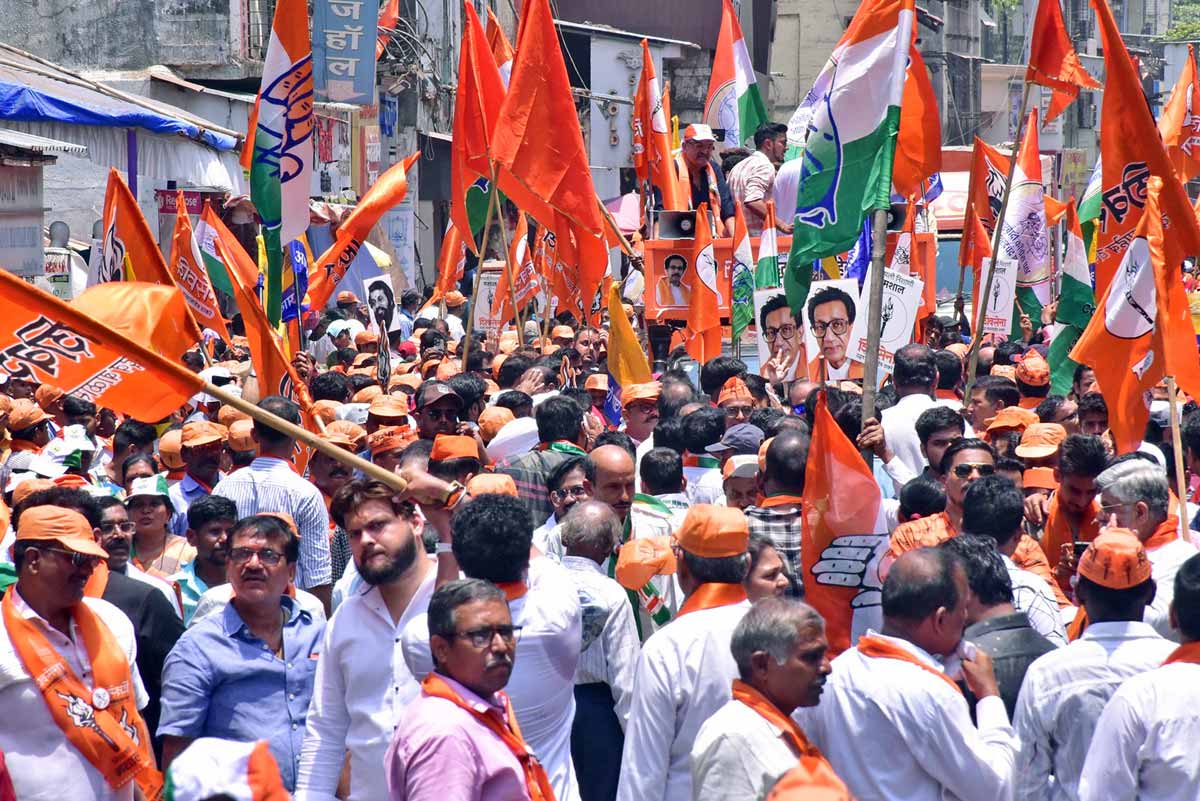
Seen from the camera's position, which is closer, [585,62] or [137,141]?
[137,141]

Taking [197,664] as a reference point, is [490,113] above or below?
above

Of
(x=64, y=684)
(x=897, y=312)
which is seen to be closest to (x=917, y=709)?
(x=64, y=684)

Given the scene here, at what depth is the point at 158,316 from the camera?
6641 mm

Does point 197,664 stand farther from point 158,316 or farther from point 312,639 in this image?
point 158,316

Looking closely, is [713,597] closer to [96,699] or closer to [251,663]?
[251,663]

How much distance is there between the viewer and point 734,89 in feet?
53.5

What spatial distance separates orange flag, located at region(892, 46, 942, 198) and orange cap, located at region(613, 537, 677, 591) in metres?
6.74

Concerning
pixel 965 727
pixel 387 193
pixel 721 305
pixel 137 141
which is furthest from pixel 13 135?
pixel 965 727

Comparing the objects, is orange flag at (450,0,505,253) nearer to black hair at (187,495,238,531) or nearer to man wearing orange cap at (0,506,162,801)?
black hair at (187,495,238,531)

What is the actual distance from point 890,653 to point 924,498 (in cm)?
208

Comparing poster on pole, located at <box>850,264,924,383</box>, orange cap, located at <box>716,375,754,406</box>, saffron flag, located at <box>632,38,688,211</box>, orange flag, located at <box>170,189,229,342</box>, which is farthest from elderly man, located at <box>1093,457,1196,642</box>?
saffron flag, located at <box>632,38,688,211</box>

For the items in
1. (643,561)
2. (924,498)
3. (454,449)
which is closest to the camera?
(643,561)

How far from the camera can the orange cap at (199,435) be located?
304 inches

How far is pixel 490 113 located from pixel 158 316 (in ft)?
20.8
